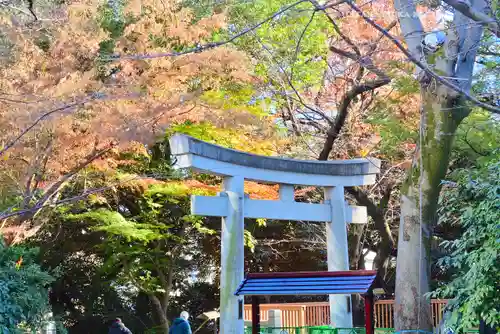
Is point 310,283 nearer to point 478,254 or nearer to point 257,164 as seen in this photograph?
point 478,254

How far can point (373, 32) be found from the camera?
14.3m

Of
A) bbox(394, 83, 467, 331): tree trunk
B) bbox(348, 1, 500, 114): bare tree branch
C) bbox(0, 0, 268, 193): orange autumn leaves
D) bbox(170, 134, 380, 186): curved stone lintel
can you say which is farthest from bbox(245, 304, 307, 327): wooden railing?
bbox(348, 1, 500, 114): bare tree branch

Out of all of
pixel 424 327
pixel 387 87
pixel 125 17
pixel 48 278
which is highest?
pixel 125 17

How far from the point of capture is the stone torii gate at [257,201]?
11.4 meters

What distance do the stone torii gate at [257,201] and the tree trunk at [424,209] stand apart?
3.05 metres

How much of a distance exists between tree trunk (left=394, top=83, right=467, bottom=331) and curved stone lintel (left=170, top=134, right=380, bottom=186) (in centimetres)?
319

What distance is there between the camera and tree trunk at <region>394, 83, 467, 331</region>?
8.80m

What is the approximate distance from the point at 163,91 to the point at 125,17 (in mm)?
4360

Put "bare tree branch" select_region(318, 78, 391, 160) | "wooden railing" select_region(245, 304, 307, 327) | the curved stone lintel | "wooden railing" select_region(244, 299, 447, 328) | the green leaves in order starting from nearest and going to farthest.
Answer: the green leaves
the curved stone lintel
"bare tree branch" select_region(318, 78, 391, 160)
"wooden railing" select_region(245, 304, 307, 327)
"wooden railing" select_region(244, 299, 447, 328)

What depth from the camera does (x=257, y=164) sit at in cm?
1229

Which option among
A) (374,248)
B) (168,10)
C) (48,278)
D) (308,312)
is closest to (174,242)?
(308,312)

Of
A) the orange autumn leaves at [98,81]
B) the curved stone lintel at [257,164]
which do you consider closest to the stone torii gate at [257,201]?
the curved stone lintel at [257,164]

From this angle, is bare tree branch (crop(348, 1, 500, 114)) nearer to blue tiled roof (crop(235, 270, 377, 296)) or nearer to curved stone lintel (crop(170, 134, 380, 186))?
blue tiled roof (crop(235, 270, 377, 296))

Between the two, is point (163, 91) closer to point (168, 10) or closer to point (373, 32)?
point (168, 10)
